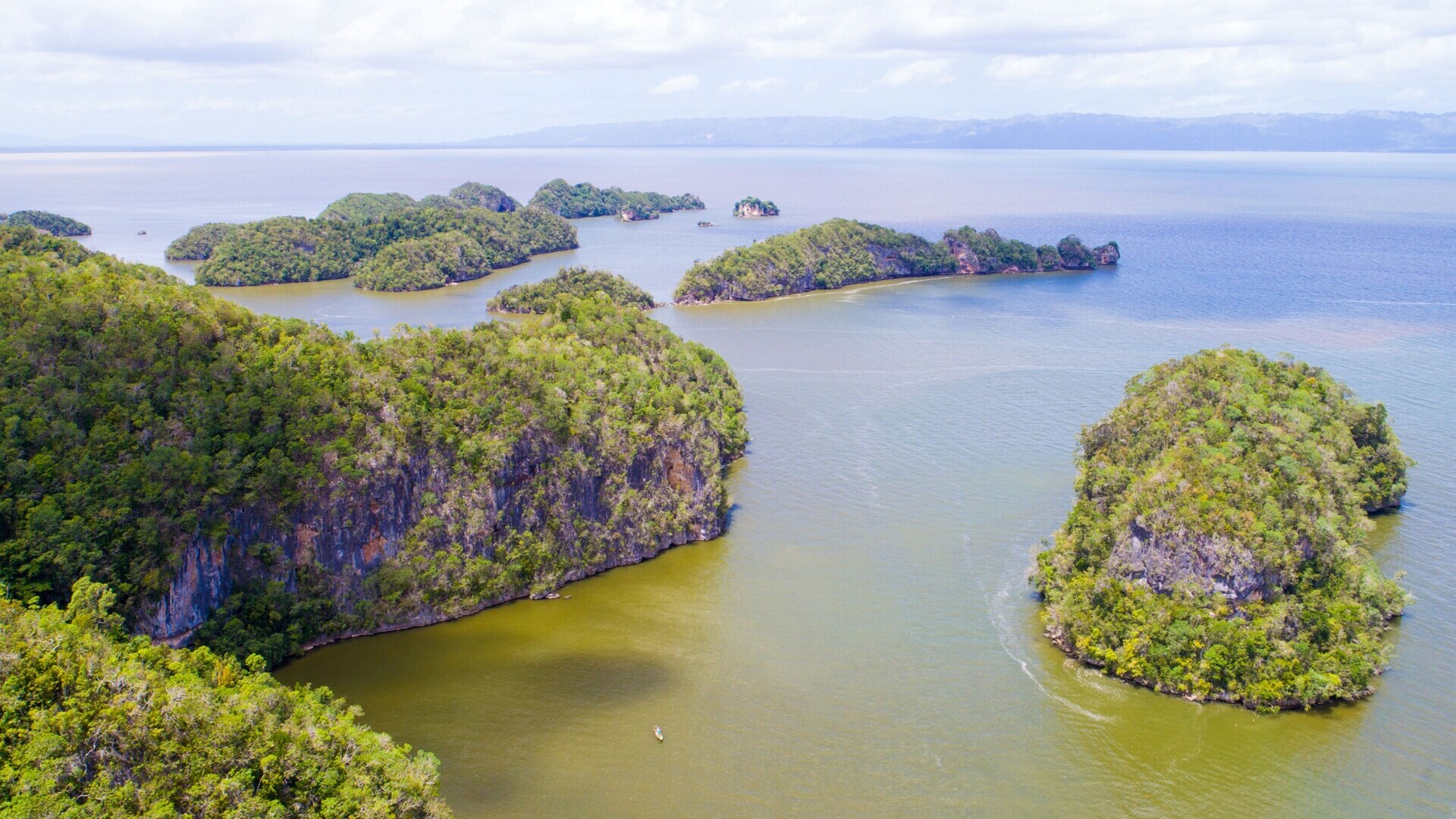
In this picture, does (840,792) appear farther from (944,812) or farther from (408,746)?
(408,746)

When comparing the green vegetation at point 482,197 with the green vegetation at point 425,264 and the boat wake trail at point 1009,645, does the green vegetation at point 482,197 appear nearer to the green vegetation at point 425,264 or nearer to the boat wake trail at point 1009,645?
the green vegetation at point 425,264

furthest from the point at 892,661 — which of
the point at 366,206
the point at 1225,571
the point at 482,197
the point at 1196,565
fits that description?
the point at 482,197

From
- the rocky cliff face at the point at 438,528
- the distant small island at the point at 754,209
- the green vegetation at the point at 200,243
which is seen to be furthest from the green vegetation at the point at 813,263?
the distant small island at the point at 754,209

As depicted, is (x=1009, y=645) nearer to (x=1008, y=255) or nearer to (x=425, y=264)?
(x=425, y=264)

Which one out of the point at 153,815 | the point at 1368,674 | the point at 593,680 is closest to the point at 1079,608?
the point at 1368,674

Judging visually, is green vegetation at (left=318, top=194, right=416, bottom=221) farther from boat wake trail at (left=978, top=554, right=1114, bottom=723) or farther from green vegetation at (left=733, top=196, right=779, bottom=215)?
boat wake trail at (left=978, top=554, right=1114, bottom=723)


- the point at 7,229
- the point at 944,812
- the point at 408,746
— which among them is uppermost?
the point at 7,229
